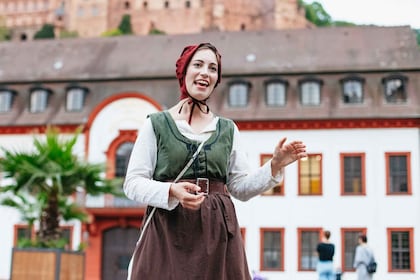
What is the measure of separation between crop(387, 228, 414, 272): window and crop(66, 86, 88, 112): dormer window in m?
13.2

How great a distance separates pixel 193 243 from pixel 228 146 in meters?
0.55

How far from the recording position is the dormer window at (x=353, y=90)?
29.8 meters

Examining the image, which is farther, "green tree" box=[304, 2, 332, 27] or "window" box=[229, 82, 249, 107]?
"green tree" box=[304, 2, 332, 27]

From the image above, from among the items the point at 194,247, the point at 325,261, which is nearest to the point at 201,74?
the point at 194,247

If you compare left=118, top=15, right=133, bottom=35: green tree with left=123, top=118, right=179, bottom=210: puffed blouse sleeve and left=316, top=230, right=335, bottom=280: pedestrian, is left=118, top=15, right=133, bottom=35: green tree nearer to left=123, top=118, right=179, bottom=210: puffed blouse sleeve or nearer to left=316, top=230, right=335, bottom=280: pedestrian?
left=316, top=230, right=335, bottom=280: pedestrian

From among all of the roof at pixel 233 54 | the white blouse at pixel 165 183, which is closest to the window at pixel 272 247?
the roof at pixel 233 54

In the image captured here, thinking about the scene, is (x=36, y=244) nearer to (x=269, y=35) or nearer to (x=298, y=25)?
(x=269, y=35)

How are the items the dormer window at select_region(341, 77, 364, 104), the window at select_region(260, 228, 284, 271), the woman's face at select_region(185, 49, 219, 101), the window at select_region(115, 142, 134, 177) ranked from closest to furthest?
the woman's face at select_region(185, 49, 219, 101) → the window at select_region(260, 228, 284, 271) → the dormer window at select_region(341, 77, 364, 104) → the window at select_region(115, 142, 134, 177)

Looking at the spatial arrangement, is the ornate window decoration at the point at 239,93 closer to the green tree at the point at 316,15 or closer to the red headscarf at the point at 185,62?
the red headscarf at the point at 185,62

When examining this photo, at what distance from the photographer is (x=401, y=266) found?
27.9 m

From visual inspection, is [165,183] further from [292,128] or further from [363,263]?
[292,128]

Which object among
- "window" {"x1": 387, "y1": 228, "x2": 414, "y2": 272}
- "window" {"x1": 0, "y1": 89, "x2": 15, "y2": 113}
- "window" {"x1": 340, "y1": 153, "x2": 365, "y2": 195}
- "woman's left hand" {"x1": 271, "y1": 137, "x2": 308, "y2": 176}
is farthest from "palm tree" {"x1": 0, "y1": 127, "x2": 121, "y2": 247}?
"window" {"x1": 0, "y1": 89, "x2": 15, "y2": 113}

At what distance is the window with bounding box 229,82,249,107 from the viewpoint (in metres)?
30.7

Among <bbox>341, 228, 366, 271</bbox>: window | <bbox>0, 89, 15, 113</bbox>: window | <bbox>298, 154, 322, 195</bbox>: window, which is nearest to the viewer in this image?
<bbox>341, 228, 366, 271</bbox>: window
